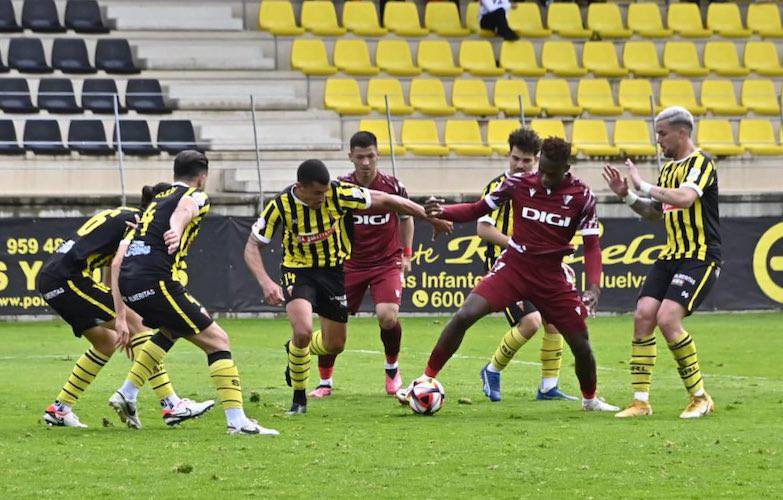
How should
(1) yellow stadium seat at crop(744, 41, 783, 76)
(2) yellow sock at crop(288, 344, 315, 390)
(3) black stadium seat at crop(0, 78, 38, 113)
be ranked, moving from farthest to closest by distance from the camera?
(1) yellow stadium seat at crop(744, 41, 783, 76)
(3) black stadium seat at crop(0, 78, 38, 113)
(2) yellow sock at crop(288, 344, 315, 390)

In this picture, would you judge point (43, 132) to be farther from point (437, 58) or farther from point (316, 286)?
point (316, 286)

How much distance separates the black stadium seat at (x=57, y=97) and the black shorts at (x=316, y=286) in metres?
14.6

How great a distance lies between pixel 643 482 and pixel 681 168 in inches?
158

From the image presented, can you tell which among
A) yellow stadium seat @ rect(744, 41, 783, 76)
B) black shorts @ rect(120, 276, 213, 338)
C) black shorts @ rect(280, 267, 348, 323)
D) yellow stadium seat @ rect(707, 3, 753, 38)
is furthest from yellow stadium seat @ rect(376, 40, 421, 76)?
black shorts @ rect(120, 276, 213, 338)

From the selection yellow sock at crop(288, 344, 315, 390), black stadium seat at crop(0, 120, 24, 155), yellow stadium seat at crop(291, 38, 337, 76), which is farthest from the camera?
yellow stadium seat at crop(291, 38, 337, 76)

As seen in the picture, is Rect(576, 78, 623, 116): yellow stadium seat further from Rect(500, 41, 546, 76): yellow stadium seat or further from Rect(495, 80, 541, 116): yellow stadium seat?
Rect(495, 80, 541, 116): yellow stadium seat

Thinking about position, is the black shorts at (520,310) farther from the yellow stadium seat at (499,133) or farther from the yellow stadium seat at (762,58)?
the yellow stadium seat at (762,58)

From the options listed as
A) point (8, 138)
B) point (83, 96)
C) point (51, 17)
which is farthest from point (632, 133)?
point (8, 138)

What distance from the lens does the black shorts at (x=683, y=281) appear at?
11.2 m

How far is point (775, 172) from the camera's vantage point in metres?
28.4

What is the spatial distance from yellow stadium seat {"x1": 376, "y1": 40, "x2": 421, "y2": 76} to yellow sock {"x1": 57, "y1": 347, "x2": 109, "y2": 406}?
19.1 metres

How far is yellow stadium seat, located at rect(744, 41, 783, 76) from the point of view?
1249 inches

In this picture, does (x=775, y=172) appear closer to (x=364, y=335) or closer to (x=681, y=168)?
(x=364, y=335)

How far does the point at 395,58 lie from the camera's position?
3000cm
